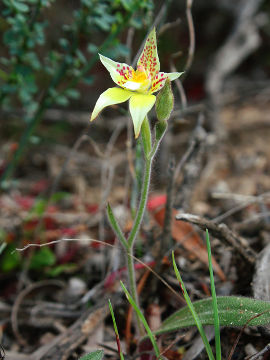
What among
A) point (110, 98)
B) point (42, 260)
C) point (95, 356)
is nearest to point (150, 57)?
point (110, 98)

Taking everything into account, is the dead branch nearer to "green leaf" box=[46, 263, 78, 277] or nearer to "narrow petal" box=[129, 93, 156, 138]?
"narrow petal" box=[129, 93, 156, 138]

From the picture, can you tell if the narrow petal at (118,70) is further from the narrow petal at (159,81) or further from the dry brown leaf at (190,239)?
the dry brown leaf at (190,239)

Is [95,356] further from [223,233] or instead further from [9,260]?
[9,260]

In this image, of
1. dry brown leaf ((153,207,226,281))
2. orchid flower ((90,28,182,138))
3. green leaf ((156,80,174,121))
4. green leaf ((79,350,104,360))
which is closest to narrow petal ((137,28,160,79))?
orchid flower ((90,28,182,138))

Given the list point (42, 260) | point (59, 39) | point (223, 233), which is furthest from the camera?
point (42, 260)

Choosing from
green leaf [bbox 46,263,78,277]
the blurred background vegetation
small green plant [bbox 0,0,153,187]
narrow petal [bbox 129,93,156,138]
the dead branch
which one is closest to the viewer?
narrow petal [bbox 129,93,156,138]

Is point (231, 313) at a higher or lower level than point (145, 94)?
lower
